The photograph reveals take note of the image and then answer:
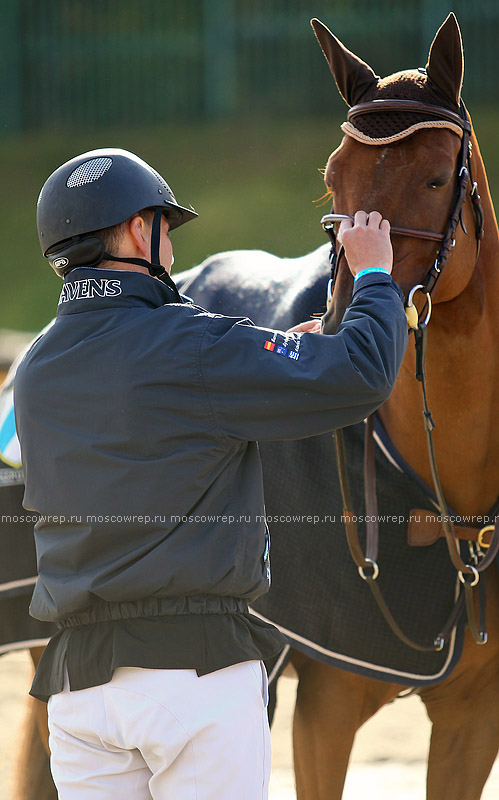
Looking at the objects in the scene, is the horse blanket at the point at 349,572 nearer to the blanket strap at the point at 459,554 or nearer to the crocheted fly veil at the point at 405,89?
the blanket strap at the point at 459,554

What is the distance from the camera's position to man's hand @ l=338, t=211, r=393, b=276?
1734 millimetres

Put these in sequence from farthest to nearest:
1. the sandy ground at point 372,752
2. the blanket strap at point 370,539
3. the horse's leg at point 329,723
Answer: the sandy ground at point 372,752 < the horse's leg at point 329,723 < the blanket strap at point 370,539

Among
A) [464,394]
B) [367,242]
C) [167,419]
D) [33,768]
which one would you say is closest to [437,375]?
[464,394]

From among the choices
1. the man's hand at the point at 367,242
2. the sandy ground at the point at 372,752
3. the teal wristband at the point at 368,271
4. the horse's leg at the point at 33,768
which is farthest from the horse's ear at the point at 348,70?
the sandy ground at the point at 372,752

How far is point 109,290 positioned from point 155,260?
0.37 feet

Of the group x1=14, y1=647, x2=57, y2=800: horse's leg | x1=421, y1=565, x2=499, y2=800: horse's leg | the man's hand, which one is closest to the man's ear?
the man's hand

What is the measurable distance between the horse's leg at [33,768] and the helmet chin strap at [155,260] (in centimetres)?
179

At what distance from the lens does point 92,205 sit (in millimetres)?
1639

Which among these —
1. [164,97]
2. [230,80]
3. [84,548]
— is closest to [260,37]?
[230,80]

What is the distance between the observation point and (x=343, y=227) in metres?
1.84

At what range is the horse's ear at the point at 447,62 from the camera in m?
1.95

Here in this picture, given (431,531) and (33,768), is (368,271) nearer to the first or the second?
(431,531)

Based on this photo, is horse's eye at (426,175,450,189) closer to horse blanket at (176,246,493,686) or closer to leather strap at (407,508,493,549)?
horse blanket at (176,246,493,686)

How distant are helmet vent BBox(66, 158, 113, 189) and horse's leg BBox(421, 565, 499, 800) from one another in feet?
5.03
